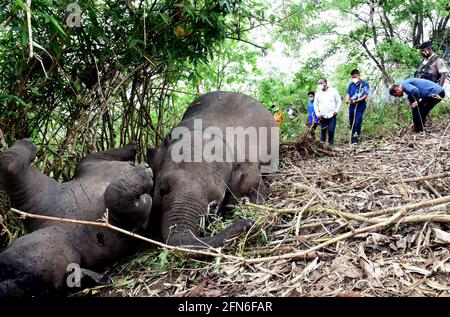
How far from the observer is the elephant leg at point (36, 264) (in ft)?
9.91

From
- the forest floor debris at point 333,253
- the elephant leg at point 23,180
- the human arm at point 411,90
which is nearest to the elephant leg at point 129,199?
the forest floor debris at point 333,253

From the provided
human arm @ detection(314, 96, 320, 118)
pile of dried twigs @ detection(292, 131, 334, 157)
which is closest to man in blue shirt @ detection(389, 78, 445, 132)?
human arm @ detection(314, 96, 320, 118)

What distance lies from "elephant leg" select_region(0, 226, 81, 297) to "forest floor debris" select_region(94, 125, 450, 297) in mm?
353

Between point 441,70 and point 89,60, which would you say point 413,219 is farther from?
point 441,70

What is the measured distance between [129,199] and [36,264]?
807 mm

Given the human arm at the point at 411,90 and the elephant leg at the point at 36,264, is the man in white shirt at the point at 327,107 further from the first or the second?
the elephant leg at the point at 36,264

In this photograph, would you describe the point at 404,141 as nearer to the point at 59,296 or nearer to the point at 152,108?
the point at 152,108

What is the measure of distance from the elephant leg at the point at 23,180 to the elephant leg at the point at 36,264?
0.33 m

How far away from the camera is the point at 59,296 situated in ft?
10.6

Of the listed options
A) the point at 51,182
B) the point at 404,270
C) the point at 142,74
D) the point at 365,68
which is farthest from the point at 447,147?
the point at 365,68

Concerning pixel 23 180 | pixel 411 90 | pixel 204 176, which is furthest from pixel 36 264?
pixel 411 90

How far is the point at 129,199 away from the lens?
357 cm
